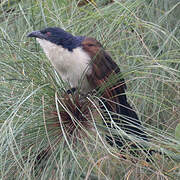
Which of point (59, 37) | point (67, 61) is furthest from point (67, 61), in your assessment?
point (59, 37)

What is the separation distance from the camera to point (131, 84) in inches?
73.2

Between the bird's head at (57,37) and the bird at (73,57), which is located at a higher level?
the bird's head at (57,37)

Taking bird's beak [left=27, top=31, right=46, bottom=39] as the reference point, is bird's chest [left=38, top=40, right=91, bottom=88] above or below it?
below

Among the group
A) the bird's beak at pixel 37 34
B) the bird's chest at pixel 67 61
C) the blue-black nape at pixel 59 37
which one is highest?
the bird's beak at pixel 37 34

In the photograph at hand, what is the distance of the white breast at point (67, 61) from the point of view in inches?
65.9

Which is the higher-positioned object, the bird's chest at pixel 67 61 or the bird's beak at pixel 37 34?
the bird's beak at pixel 37 34

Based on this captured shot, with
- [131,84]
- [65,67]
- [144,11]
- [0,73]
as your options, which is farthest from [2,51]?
[144,11]

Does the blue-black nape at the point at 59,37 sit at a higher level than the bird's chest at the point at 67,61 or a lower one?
higher

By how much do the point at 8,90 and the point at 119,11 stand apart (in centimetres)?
55

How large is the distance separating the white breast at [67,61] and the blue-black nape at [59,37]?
17 mm

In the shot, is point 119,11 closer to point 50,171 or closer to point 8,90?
point 8,90

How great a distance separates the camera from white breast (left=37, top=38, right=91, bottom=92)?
1674 millimetres

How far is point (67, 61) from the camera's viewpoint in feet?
5.51

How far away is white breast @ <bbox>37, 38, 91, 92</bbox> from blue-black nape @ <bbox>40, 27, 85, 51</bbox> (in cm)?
Answer: 2
